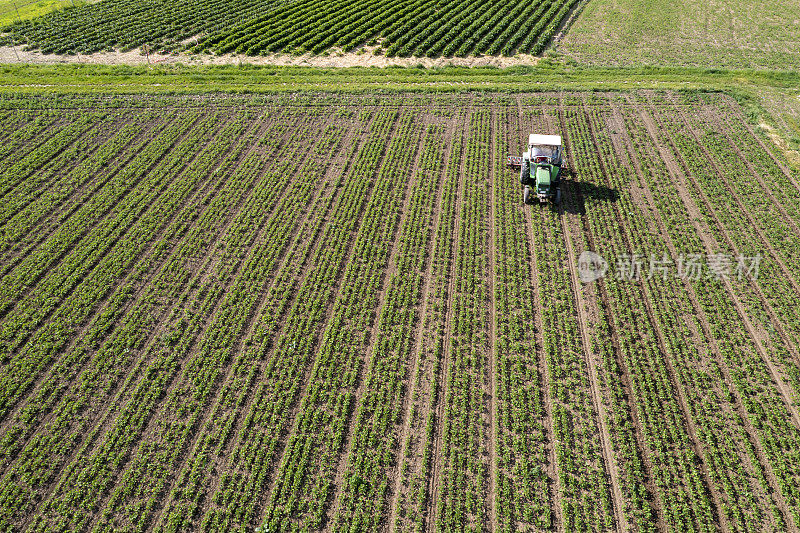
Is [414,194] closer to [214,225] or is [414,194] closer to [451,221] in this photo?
[451,221]

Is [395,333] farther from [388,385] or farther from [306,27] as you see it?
[306,27]

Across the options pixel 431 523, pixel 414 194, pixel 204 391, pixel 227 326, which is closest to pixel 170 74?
pixel 414 194

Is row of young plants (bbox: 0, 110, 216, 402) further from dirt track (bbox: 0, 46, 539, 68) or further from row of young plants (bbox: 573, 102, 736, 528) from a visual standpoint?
row of young plants (bbox: 573, 102, 736, 528)

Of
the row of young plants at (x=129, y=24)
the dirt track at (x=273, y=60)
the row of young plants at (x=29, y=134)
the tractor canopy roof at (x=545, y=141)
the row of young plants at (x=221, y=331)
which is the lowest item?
the row of young plants at (x=221, y=331)

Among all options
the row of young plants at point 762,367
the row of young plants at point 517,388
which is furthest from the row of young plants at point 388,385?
the row of young plants at point 762,367

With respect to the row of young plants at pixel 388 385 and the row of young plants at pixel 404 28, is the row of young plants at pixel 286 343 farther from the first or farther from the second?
the row of young plants at pixel 404 28

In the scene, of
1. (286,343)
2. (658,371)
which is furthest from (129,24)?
(658,371)
